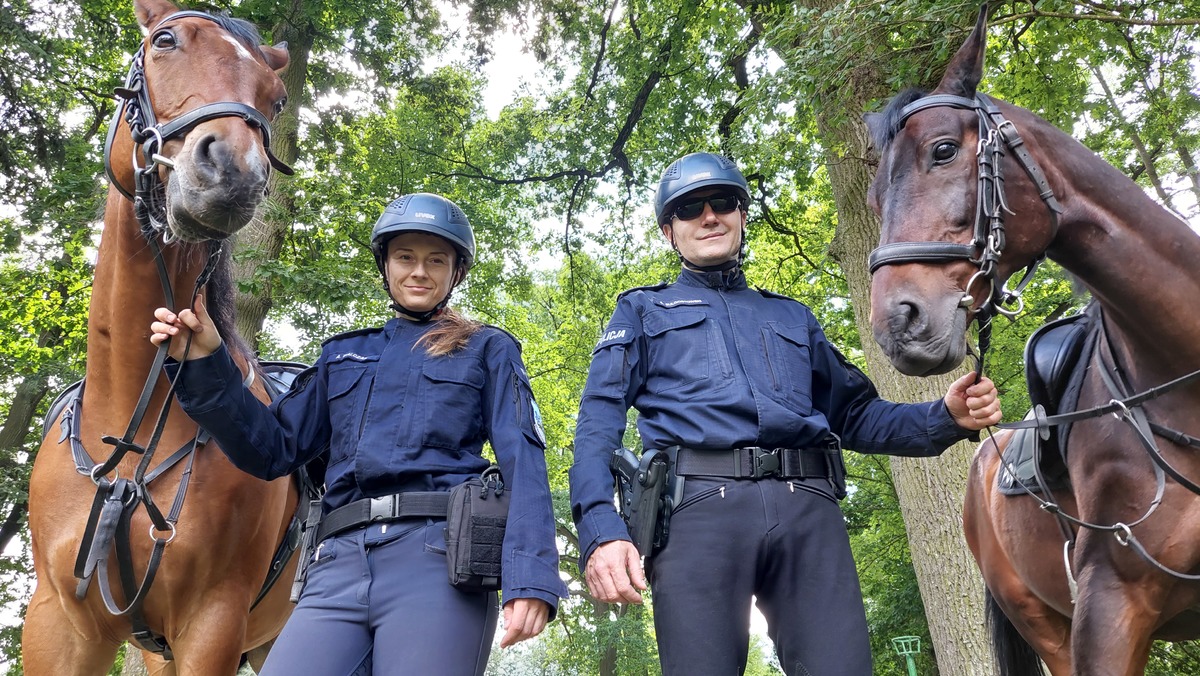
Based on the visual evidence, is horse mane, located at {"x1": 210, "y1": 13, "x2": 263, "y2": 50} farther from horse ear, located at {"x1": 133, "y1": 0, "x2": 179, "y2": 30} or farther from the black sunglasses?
the black sunglasses

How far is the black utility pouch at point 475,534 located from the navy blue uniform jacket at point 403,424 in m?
0.05

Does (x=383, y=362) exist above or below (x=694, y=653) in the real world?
above

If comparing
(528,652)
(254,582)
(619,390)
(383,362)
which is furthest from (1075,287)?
(528,652)

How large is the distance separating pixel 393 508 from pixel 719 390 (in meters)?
1.14

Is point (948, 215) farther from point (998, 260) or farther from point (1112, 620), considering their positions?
point (1112, 620)

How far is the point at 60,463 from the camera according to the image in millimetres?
3365

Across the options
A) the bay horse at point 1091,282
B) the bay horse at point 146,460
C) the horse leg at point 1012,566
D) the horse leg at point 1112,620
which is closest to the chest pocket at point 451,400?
the bay horse at point 146,460

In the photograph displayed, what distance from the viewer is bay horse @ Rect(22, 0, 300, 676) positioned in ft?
10.1

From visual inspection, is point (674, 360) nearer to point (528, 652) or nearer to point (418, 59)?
point (418, 59)

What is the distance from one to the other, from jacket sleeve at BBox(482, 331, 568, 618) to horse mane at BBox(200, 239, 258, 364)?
1.26 m

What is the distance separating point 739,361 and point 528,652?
42176 millimetres

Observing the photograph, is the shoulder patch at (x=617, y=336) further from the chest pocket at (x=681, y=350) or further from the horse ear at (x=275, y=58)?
the horse ear at (x=275, y=58)

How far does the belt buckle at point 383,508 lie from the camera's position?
2789 mm

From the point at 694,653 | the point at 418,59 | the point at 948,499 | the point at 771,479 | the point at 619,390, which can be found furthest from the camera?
the point at 418,59
